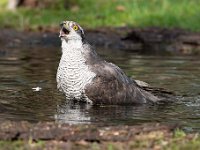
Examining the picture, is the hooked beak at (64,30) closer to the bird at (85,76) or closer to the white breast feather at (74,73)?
the bird at (85,76)

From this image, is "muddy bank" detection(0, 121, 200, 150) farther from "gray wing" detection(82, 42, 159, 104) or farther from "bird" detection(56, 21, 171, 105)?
"gray wing" detection(82, 42, 159, 104)

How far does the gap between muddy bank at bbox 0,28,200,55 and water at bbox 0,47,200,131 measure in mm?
732

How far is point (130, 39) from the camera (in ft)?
57.2

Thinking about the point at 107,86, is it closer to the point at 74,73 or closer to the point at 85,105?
the point at 85,105

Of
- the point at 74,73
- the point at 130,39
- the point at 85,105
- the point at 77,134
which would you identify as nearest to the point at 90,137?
the point at 77,134

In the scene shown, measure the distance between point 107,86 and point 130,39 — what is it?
8065mm

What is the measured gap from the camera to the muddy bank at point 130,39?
16.9 m

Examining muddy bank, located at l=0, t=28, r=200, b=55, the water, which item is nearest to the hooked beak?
the water

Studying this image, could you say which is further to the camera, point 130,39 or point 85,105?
point 130,39

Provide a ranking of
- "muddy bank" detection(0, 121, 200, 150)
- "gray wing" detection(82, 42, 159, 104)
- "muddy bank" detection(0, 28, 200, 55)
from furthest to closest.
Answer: "muddy bank" detection(0, 28, 200, 55) → "gray wing" detection(82, 42, 159, 104) → "muddy bank" detection(0, 121, 200, 150)

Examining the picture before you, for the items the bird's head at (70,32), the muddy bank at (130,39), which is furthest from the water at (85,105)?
the bird's head at (70,32)

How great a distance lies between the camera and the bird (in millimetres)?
9234

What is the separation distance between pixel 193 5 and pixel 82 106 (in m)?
10.8

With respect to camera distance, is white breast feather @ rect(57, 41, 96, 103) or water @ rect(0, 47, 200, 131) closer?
water @ rect(0, 47, 200, 131)
